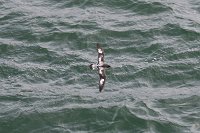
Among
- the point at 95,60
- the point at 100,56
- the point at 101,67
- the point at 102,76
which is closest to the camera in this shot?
the point at 102,76

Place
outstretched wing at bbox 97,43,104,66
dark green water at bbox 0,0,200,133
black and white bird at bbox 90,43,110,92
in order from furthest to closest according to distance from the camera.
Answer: outstretched wing at bbox 97,43,104,66
black and white bird at bbox 90,43,110,92
dark green water at bbox 0,0,200,133

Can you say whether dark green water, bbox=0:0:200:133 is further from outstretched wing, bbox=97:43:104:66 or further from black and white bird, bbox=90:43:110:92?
outstretched wing, bbox=97:43:104:66

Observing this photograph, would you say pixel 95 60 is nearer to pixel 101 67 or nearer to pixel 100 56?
pixel 100 56

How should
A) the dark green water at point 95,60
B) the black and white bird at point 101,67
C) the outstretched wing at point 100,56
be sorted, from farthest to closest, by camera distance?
the outstretched wing at point 100,56, the black and white bird at point 101,67, the dark green water at point 95,60

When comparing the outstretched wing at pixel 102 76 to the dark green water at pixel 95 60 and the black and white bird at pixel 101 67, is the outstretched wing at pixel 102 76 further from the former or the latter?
the dark green water at pixel 95 60

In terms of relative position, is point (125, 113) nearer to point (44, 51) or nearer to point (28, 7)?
point (44, 51)

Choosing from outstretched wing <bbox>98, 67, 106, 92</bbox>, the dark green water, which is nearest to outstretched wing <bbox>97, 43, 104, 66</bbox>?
outstretched wing <bbox>98, 67, 106, 92</bbox>

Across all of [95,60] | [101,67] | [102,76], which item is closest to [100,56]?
[101,67]

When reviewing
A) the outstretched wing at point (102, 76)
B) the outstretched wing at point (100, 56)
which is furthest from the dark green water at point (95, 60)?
the outstretched wing at point (100, 56)

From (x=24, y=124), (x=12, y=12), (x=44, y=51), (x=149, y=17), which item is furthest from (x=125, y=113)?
(x=12, y=12)
